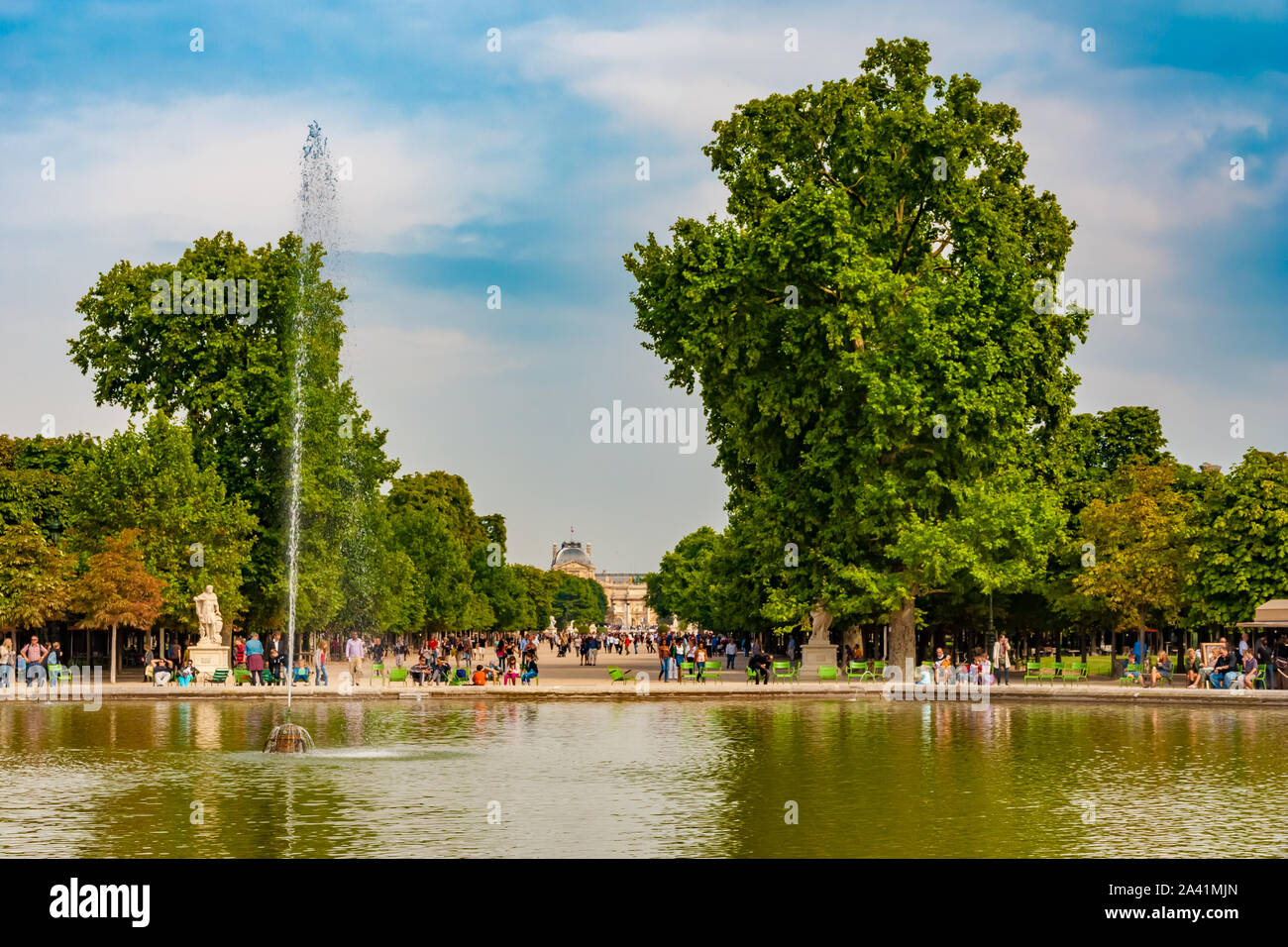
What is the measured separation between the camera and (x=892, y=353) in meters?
46.4

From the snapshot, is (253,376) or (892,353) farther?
(253,376)

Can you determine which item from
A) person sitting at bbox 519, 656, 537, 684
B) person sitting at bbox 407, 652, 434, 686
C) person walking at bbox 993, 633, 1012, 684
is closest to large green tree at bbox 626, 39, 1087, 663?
person walking at bbox 993, 633, 1012, 684

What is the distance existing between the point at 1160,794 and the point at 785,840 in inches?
255

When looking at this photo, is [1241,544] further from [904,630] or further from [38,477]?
[38,477]

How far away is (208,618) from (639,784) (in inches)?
1305

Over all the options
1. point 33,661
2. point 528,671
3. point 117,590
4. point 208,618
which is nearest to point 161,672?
point 33,661

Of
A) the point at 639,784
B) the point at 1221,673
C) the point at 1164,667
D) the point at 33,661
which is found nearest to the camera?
the point at 639,784

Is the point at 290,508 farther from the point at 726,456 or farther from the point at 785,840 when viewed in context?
the point at 785,840

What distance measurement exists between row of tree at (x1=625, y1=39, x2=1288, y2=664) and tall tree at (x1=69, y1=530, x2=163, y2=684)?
62.7ft

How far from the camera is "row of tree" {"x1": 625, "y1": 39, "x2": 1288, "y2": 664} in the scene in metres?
46.0

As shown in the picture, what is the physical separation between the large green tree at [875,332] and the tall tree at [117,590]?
19.0 metres

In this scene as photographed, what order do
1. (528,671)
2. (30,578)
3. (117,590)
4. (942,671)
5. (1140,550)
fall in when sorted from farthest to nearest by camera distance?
(1140,550), (30,578), (117,590), (528,671), (942,671)

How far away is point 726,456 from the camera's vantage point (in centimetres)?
5369
